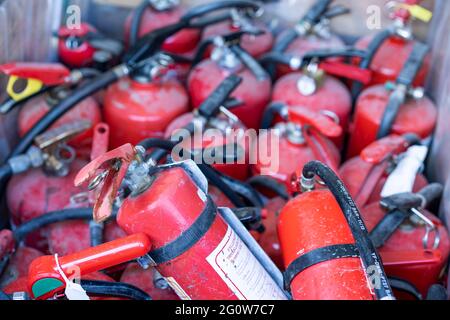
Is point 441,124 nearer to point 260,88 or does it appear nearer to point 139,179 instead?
point 260,88

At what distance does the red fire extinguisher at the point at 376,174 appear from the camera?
0.96m

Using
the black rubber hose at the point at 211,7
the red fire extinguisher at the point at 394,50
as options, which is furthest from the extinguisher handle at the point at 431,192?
the black rubber hose at the point at 211,7

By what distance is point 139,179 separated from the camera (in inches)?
25.0

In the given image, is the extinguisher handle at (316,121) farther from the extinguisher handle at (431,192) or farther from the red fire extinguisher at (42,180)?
the red fire extinguisher at (42,180)

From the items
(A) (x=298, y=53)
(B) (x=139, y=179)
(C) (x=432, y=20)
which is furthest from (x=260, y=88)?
(B) (x=139, y=179)

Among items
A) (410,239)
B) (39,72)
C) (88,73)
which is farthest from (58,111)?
(410,239)

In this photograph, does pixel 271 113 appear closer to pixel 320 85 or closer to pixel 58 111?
pixel 320 85

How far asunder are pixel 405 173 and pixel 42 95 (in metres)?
0.69

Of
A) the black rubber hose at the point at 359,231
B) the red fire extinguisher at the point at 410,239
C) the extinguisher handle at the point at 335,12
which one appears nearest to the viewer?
the black rubber hose at the point at 359,231

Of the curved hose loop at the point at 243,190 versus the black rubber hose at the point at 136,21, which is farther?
the black rubber hose at the point at 136,21

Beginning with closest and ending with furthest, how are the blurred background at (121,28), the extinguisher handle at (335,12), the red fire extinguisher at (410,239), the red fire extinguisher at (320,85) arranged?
the red fire extinguisher at (410,239) < the blurred background at (121,28) < the red fire extinguisher at (320,85) < the extinguisher handle at (335,12)

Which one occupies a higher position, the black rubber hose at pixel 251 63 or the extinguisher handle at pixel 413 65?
the extinguisher handle at pixel 413 65

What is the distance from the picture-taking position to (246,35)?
1.34m

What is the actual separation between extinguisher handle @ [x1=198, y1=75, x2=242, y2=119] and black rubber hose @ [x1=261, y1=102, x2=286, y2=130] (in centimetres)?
10
